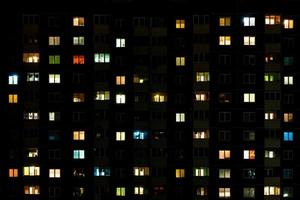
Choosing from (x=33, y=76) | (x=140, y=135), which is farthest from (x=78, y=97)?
(x=140, y=135)

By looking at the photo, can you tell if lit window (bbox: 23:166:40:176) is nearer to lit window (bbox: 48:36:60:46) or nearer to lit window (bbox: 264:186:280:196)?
lit window (bbox: 48:36:60:46)

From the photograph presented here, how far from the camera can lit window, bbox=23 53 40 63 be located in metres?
58.8

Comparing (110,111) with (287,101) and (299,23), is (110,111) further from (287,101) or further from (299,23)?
(299,23)

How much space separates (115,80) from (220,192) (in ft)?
61.4

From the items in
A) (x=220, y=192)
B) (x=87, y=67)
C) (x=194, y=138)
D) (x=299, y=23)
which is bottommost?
(x=220, y=192)

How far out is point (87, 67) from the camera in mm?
58781

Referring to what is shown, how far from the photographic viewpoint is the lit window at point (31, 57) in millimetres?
58812

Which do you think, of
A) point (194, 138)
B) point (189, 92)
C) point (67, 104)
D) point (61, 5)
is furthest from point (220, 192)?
point (61, 5)

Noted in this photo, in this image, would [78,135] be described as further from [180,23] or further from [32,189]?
[180,23]

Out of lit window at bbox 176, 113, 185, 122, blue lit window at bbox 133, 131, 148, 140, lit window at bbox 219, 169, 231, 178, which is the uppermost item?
lit window at bbox 176, 113, 185, 122

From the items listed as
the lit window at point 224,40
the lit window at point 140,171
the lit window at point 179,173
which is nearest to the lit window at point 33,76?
the lit window at point 140,171

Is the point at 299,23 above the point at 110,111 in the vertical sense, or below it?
above

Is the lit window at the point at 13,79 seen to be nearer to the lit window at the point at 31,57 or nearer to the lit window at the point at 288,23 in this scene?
the lit window at the point at 31,57

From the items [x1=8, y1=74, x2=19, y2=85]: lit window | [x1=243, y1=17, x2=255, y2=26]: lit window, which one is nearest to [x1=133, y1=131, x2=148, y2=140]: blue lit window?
[x1=8, y1=74, x2=19, y2=85]: lit window
